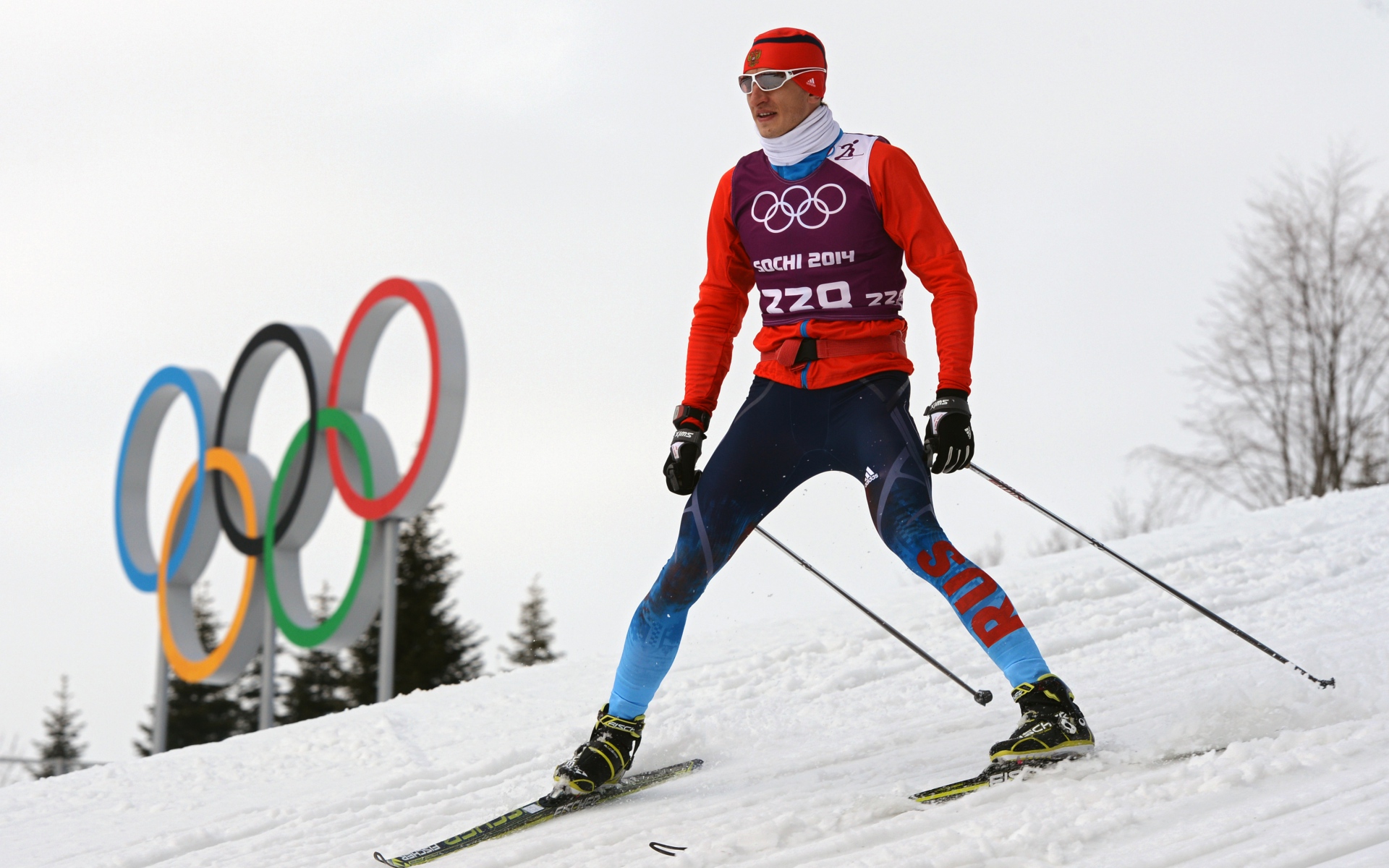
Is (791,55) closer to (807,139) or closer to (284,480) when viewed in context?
(807,139)

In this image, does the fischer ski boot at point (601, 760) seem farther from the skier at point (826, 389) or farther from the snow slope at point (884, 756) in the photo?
the snow slope at point (884, 756)

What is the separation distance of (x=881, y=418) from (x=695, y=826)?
1.13 metres

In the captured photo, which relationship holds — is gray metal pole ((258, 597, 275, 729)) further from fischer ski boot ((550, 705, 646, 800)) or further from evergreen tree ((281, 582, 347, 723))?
evergreen tree ((281, 582, 347, 723))

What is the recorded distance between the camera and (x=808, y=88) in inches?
128

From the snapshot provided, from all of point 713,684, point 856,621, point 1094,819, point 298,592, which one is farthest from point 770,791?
point 298,592

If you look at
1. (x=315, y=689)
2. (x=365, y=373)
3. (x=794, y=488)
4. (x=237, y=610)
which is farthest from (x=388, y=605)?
(x=315, y=689)

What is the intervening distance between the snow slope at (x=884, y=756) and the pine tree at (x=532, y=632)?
98.3ft

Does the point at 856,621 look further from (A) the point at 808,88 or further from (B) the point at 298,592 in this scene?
(B) the point at 298,592

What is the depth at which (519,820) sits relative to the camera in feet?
10.4

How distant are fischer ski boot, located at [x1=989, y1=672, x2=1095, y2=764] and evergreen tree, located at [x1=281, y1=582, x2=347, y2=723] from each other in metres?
26.9

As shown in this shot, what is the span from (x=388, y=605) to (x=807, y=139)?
Answer: 28.1ft

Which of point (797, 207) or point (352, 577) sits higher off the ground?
point (797, 207)

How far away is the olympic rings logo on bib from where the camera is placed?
3.15m

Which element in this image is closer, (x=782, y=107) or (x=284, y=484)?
(x=782, y=107)
